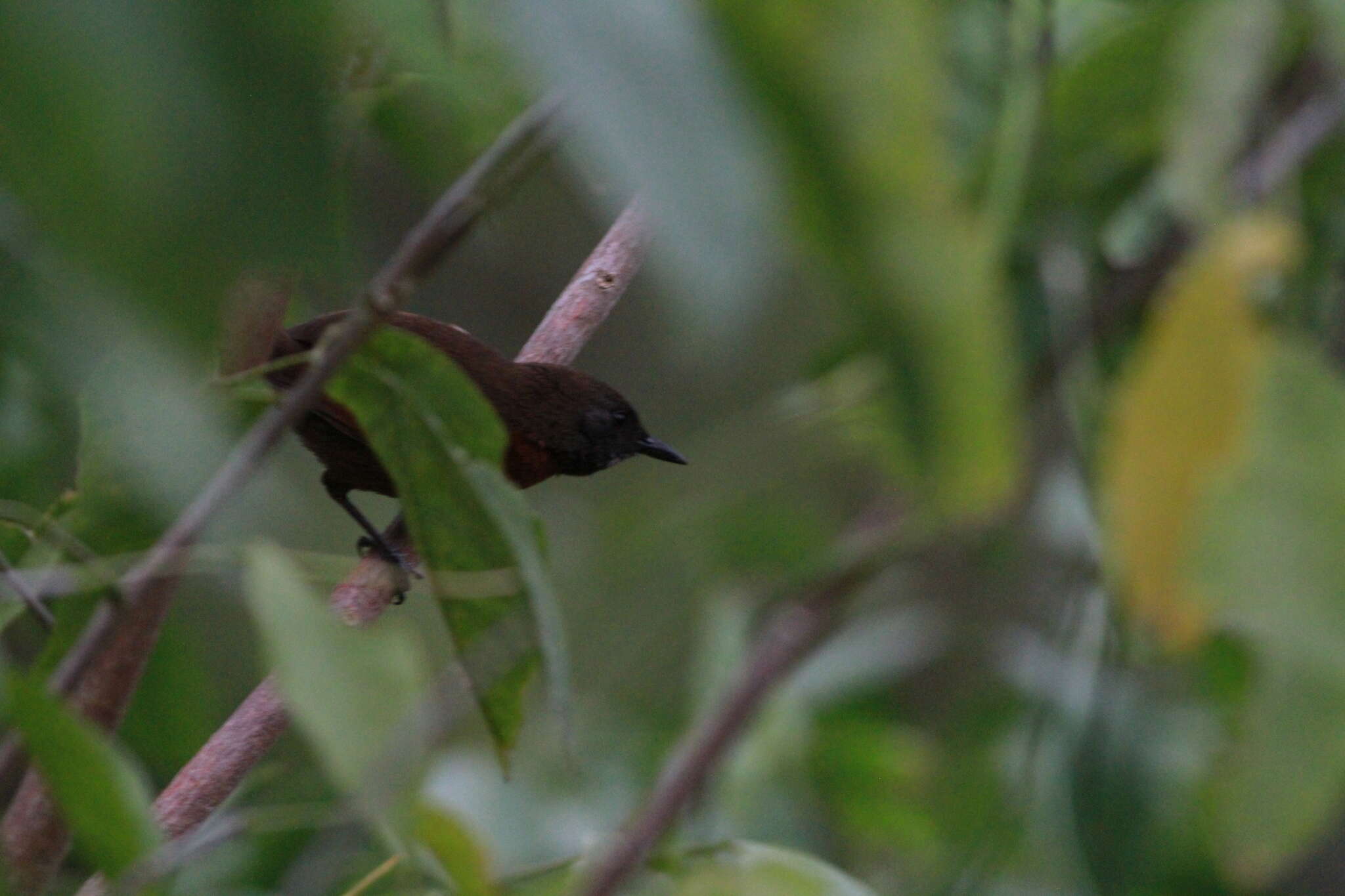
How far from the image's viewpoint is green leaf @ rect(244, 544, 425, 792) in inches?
31.5

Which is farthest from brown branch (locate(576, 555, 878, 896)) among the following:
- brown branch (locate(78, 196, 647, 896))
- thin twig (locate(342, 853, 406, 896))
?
thin twig (locate(342, 853, 406, 896))

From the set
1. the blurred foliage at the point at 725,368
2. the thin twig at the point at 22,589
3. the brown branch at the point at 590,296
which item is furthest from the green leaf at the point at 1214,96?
the brown branch at the point at 590,296

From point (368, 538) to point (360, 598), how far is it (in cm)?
127

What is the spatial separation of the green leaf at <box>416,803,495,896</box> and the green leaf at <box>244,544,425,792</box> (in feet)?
0.66

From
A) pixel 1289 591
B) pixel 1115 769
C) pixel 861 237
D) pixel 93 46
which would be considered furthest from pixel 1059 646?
pixel 93 46

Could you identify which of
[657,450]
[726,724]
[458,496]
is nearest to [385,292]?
[458,496]

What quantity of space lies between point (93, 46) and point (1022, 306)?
3.30ft

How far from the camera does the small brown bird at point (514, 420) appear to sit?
3.24 m

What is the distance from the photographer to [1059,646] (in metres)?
1.25

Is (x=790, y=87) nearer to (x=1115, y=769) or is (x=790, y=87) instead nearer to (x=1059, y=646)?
(x=1059, y=646)

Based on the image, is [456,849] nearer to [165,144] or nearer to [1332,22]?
[165,144]

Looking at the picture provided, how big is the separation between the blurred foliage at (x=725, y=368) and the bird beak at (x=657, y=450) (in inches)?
73.6

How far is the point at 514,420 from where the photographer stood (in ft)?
11.3

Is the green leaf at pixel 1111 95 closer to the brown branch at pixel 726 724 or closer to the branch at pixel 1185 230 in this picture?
the branch at pixel 1185 230
